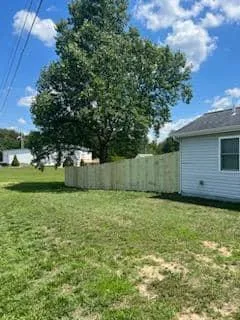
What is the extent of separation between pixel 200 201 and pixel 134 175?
19.8 feet

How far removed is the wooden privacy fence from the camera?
17.5m

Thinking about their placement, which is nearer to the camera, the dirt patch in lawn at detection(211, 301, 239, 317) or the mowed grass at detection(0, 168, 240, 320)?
the dirt patch in lawn at detection(211, 301, 239, 317)

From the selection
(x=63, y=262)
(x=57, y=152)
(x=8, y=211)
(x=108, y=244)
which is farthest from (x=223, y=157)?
(x=57, y=152)

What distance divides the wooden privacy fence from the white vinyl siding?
2.35 ft

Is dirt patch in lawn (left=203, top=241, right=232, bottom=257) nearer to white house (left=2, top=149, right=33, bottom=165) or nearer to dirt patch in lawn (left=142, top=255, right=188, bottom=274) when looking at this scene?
dirt patch in lawn (left=142, top=255, right=188, bottom=274)

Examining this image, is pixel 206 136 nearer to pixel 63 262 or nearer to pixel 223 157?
pixel 223 157

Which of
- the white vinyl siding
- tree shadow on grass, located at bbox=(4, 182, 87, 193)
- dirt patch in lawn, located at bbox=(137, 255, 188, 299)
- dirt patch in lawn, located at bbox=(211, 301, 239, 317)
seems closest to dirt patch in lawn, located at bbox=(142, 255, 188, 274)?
dirt patch in lawn, located at bbox=(137, 255, 188, 299)

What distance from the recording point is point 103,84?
66.9ft

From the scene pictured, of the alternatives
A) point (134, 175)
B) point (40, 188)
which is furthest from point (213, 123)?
point (40, 188)

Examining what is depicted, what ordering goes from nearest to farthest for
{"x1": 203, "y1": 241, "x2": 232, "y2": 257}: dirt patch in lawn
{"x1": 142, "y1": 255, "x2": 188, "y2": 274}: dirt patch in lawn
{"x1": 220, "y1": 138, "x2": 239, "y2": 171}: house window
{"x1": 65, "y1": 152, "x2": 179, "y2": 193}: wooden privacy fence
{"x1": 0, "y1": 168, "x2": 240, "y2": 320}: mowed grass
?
{"x1": 0, "y1": 168, "x2": 240, "y2": 320}: mowed grass → {"x1": 142, "y1": 255, "x2": 188, "y2": 274}: dirt patch in lawn → {"x1": 203, "y1": 241, "x2": 232, "y2": 257}: dirt patch in lawn → {"x1": 220, "y1": 138, "x2": 239, "y2": 171}: house window → {"x1": 65, "y1": 152, "x2": 179, "y2": 193}: wooden privacy fence

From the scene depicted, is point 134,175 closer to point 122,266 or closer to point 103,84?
point 103,84

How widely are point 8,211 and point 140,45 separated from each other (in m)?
13.9

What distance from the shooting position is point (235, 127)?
13.5 m

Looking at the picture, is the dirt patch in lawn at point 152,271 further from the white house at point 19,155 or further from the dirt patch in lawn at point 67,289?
the white house at point 19,155
